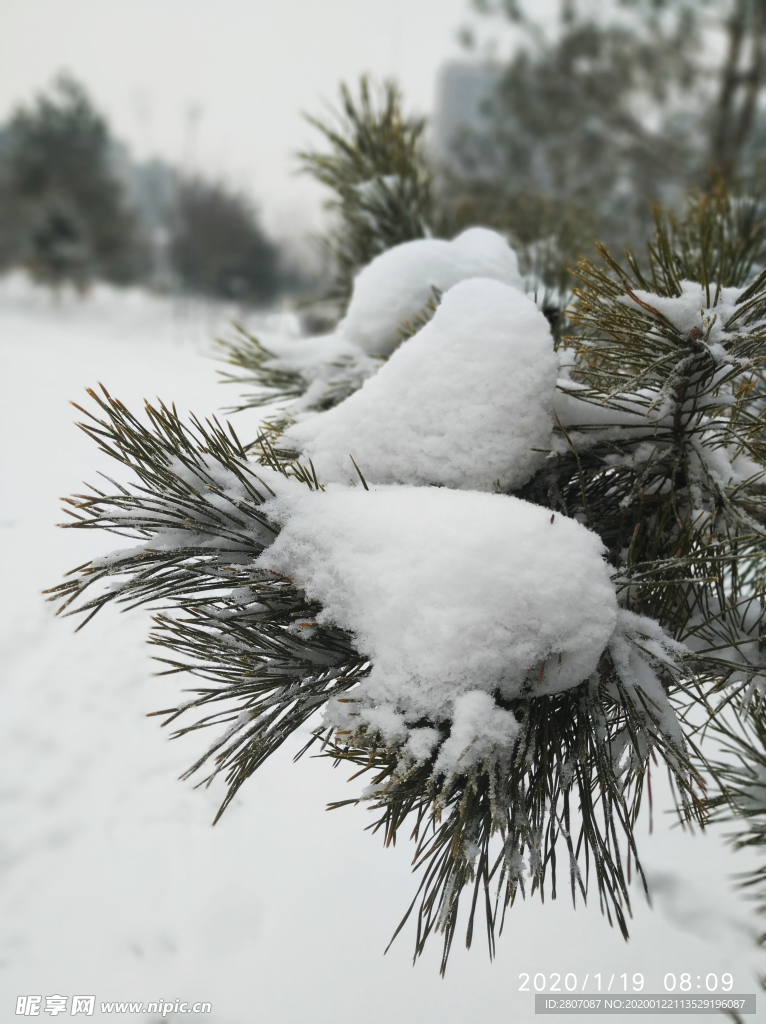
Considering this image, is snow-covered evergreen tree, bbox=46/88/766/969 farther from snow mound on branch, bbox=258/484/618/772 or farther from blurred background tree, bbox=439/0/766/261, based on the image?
blurred background tree, bbox=439/0/766/261

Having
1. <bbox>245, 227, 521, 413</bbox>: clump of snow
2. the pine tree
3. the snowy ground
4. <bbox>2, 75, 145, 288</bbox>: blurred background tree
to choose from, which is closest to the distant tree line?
<bbox>2, 75, 145, 288</bbox>: blurred background tree

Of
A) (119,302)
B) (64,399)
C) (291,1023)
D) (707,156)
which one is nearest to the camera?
(291,1023)

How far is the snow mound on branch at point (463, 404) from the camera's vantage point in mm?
716

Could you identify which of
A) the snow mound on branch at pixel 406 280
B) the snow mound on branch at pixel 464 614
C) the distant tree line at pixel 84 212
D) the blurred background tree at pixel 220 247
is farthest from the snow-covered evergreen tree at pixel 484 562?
the blurred background tree at pixel 220 247

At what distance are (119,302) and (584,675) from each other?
20831 millimetres

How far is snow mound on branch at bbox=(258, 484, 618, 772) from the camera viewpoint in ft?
1.85

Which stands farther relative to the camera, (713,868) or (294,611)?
(713,868)

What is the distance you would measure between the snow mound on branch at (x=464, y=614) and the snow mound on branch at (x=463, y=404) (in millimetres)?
112

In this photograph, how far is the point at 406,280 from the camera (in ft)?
3.56

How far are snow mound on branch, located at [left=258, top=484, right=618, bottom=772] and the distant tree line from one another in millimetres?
16716

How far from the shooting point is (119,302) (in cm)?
1873

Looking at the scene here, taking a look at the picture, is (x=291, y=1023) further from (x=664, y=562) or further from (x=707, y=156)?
(x=707, y=156)

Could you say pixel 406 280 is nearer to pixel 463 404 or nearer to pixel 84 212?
pixel 463 404

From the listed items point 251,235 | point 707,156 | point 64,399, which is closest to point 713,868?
point 707,156
